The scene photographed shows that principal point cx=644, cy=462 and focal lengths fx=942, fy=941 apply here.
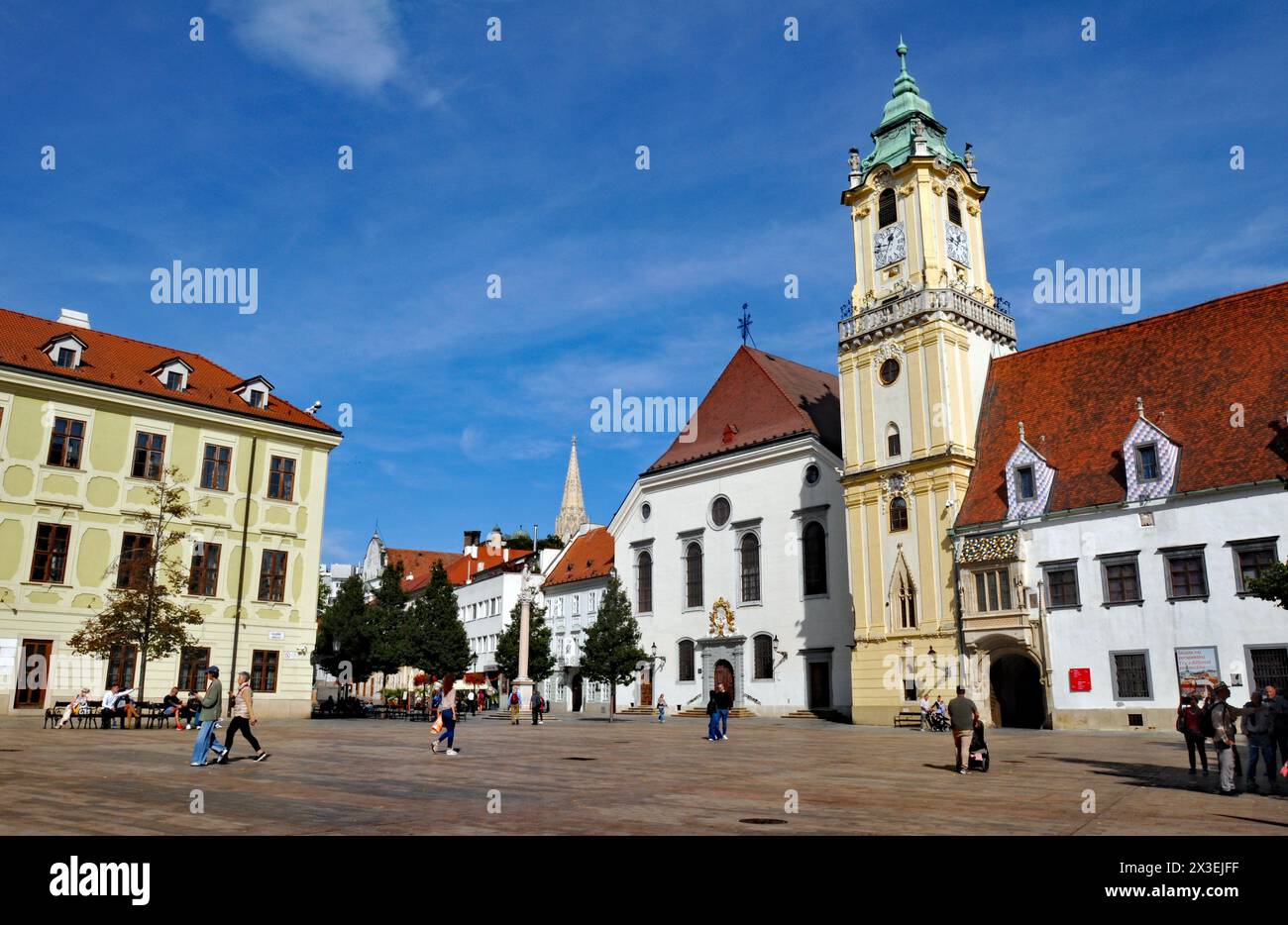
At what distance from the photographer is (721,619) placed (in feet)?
162

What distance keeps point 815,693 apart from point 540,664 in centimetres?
2082

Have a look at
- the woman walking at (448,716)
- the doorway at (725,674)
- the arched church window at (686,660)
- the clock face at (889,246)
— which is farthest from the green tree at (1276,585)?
the arched church window at (686,660)

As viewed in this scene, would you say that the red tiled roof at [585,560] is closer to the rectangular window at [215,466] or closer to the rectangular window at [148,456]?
the rectangular window at [215,466]

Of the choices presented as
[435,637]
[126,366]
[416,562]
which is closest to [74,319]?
[126,366]

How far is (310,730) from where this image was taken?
27641 mm

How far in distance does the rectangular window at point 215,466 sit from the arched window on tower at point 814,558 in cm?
2642

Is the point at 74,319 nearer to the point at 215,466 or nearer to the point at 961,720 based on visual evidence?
the point at 215,466

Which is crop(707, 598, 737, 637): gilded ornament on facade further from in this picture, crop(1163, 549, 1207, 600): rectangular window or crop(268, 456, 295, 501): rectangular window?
crop(1163, 549, 1207, 600): rectangular window

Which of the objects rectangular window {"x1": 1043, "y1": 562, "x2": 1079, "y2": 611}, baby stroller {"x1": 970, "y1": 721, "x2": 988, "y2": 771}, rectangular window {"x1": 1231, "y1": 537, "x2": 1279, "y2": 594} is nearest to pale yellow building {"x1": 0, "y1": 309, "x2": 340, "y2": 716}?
rectangular window {"x1": 1043, "y1": 562, "x2": 1079, "y2": 611}

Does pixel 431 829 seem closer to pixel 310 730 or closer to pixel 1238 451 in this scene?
pixel 310 730

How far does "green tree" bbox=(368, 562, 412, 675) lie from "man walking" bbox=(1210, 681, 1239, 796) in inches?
1961

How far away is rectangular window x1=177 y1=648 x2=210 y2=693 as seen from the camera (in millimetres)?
34656

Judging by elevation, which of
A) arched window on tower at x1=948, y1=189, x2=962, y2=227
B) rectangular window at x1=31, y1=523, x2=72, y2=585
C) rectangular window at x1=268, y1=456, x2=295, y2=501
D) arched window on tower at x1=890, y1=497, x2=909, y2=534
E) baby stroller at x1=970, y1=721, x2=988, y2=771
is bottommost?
baby stroller at x1=970, y1=721, x2=988, y2=771

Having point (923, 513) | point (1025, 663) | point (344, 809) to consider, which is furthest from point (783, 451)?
point (344, 809)
